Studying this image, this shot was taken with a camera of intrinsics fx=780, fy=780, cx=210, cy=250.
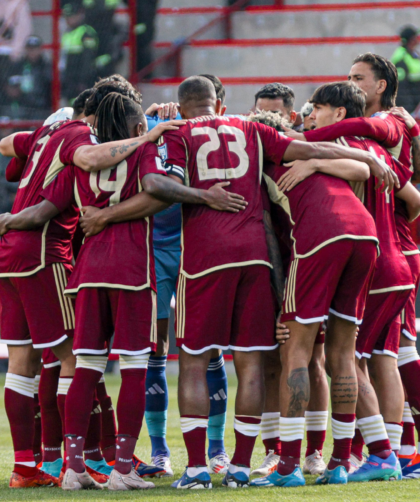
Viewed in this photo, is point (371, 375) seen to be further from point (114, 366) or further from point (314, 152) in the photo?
point (114, 366)

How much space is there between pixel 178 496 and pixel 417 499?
0.99m

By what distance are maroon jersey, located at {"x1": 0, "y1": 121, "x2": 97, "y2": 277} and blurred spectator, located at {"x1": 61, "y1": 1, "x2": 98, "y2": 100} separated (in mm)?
8357

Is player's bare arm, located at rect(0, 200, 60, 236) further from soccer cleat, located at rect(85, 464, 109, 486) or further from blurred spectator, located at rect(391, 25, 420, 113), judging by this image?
blurred spectator, located at rect(391, 25, 420, 113)

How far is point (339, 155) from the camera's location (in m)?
3.80

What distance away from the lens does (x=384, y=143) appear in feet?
13.4

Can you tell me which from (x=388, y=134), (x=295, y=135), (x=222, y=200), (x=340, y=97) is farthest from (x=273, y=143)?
(x=388, y=134)

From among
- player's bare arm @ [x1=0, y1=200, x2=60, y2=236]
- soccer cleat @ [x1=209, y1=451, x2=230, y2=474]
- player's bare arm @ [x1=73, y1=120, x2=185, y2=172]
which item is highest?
player's bare arm @ [x1=73, y1=120, x2=185, y2=172]

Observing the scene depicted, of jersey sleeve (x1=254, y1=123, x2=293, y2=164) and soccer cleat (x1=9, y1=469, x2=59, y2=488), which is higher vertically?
jersey sleeve (x1=254, y1=123, x2=293, y2=164)

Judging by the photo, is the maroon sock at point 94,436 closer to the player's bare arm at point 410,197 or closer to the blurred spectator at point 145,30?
the player's bare arm at point 410,197

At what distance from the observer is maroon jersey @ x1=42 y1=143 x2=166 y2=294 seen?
364 centimetres

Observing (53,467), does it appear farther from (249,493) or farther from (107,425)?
(249,493)

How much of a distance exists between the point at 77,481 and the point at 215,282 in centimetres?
111

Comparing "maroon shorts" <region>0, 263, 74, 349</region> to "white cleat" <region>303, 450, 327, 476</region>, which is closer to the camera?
"maroon shorts" <region>0, 263, 74, 349</region>

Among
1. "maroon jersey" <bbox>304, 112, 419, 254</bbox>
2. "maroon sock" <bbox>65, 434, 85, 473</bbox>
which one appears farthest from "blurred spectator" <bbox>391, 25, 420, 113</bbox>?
"maroon sock" <bbox>65, 434, 85, 473</bbox>
